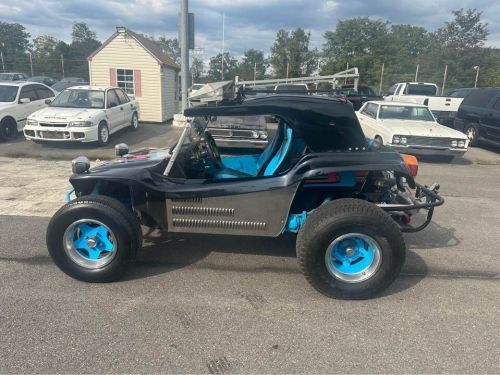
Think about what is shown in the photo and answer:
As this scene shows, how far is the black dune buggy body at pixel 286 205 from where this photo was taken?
3.25 m

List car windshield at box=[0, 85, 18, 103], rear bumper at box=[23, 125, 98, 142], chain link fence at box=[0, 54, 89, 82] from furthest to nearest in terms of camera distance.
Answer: chain link fence at box=[0, 54, 89, 82] < car windshield at box=[0, 85, 18, 103] < rear bumper at box=[23, 125, 98, 142]

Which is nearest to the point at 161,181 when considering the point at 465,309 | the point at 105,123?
the point at 465,309

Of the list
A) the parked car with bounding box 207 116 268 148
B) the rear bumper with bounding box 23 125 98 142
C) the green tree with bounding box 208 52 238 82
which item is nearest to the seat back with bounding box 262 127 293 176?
the parked car with bounding box 207 116 268 148

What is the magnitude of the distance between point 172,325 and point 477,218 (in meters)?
4.78

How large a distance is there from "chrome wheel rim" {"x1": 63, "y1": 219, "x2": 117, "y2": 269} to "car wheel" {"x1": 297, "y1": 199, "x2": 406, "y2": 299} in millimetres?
1744

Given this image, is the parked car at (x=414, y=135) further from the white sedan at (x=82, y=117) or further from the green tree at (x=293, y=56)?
the green tree at (x=293, y=56)

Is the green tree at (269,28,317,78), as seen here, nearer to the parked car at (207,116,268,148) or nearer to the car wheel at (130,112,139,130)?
the car wheel at (130,112,139,130)

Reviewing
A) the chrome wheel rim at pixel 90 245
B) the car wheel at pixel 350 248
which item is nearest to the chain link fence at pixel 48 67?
the chrome wheel rim at pixel 90 245

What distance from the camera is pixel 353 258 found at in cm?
340

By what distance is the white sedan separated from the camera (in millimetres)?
9594

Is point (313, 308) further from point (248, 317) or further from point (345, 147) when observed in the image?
point (345, 147)

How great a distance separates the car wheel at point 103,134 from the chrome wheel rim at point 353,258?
8.52 m

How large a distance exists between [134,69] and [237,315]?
1471 cm

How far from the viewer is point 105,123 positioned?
34.8 ft
